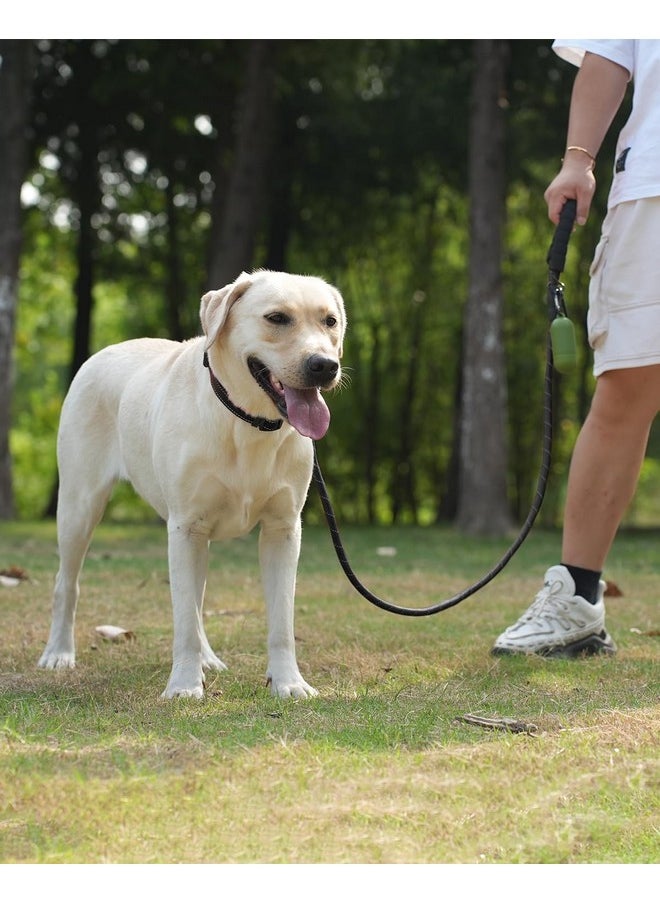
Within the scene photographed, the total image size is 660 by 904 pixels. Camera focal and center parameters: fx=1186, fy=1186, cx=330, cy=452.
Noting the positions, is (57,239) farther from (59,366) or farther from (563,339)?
(563,339)

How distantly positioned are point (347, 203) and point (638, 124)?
1373cm

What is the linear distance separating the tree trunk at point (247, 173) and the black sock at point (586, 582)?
847 centimetres

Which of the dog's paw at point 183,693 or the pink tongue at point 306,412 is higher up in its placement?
the pink tongue at point 306,412

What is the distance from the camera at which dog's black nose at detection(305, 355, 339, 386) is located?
12.0 feet

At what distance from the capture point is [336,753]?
3021mm

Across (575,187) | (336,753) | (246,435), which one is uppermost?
(575,187)

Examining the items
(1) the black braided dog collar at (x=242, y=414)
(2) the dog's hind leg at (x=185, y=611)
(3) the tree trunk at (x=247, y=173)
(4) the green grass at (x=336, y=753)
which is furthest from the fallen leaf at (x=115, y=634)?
(3) the tree trunk at (x=247, y=173)

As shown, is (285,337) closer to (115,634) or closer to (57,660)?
(57,660)

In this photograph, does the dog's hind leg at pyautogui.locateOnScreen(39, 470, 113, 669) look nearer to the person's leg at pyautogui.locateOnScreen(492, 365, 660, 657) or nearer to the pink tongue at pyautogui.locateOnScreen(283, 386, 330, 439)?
the pink tongue at pyautogui.locateOnScreen(283, 386, 330, 439)

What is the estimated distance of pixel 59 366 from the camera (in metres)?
28.2

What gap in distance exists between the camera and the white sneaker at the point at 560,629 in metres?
4.52

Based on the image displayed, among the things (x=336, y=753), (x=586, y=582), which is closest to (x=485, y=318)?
(x=586, y=582)

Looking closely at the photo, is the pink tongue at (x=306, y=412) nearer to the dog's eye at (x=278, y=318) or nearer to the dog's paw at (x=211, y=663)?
the dog's eye at (x=278, y=318)

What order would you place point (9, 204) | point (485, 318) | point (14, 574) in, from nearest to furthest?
1. point (14, 574)
2. point (485, 318)
3. point (9, 204)
